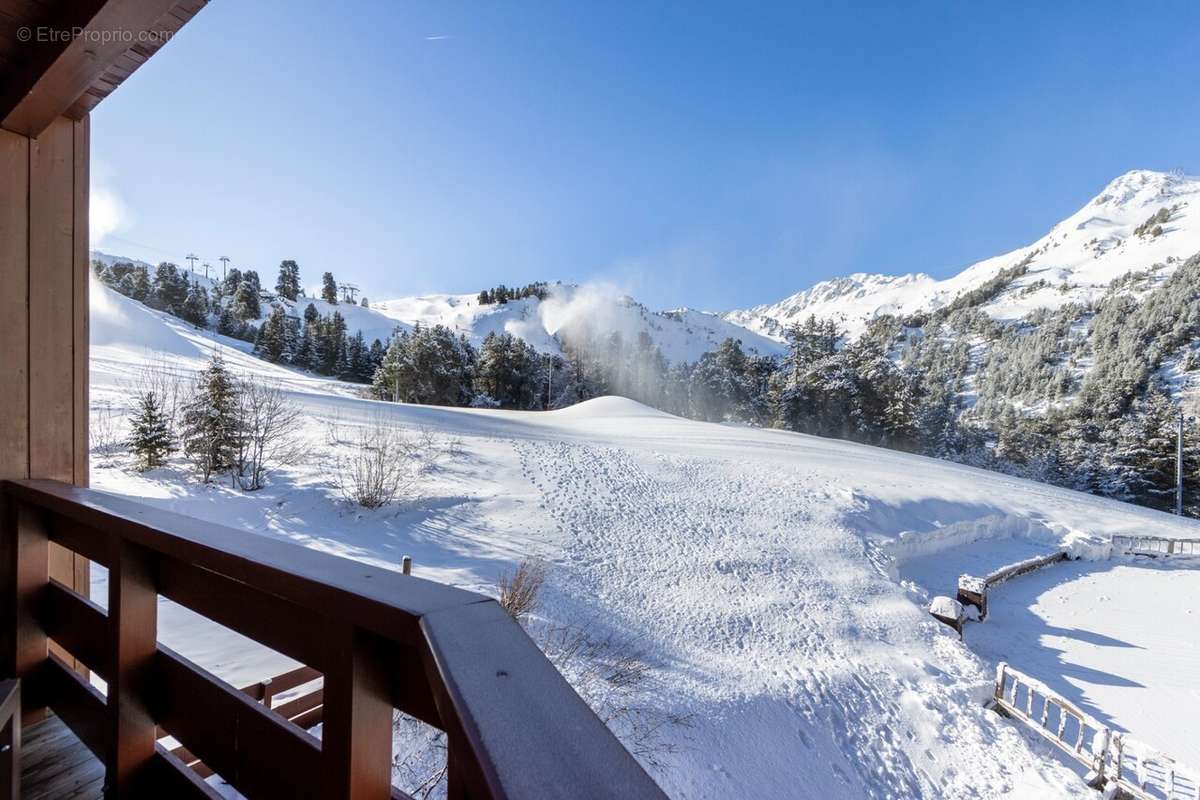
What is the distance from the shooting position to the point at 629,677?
15.8 ft

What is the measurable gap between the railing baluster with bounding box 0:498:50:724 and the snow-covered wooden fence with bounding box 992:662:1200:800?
7.58 metres

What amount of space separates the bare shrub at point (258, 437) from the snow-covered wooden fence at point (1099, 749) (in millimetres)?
11324

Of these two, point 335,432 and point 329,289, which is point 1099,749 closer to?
point 335,432

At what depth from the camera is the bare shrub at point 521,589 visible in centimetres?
563

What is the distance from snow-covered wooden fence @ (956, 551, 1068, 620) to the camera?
7656mm

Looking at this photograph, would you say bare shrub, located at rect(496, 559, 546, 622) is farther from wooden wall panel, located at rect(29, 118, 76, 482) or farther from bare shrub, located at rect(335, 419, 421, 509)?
wooden wall panel, located at rect(29, 118, 76, 482)

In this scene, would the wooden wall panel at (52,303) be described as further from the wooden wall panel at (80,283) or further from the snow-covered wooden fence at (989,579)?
the snow-covered wooden fence at (989,579)

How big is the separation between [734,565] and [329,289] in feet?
212

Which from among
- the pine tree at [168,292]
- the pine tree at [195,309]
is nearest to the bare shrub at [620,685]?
the pine tree at [195,309]

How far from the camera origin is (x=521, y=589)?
19.1 ft

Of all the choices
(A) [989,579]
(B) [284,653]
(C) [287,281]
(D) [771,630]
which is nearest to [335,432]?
(D) [771,630]

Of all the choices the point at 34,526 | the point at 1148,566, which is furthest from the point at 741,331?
the point at 34,526

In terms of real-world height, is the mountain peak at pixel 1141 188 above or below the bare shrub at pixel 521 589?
above

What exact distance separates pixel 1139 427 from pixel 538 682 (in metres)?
33.1
